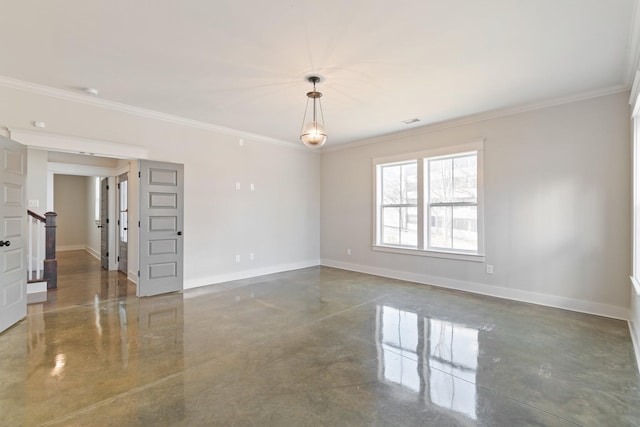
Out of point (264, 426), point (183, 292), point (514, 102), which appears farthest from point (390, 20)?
point (183, 292)

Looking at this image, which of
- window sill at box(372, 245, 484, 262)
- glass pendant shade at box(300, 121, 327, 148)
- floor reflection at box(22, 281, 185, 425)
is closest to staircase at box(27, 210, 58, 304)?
floor reflection at box(22, 281, 185, 425)

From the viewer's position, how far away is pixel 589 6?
2305 mm

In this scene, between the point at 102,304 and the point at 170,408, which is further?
the point at 102,304

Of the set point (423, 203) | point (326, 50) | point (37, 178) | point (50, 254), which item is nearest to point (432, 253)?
point (423, 203)

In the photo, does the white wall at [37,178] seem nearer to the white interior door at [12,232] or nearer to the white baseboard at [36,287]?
the white baseboard at [36,287]

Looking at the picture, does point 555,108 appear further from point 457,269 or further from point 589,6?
point 457,269

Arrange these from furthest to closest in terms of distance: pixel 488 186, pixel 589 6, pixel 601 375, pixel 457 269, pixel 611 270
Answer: pixel 457 269, pixel 488 186, pixel 611 270, pixel 601 375, pixel 589 6

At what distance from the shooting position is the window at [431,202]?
16.6 ft

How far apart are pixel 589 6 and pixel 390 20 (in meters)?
1.49

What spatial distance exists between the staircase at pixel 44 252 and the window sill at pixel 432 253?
18.7ft

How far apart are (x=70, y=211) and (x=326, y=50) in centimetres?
1081

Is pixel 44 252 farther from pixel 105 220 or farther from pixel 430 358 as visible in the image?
pixel 430 358

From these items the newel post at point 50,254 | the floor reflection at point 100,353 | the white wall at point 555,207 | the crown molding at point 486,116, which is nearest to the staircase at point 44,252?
the newel post at point 50,254

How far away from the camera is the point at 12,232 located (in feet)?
11.3
